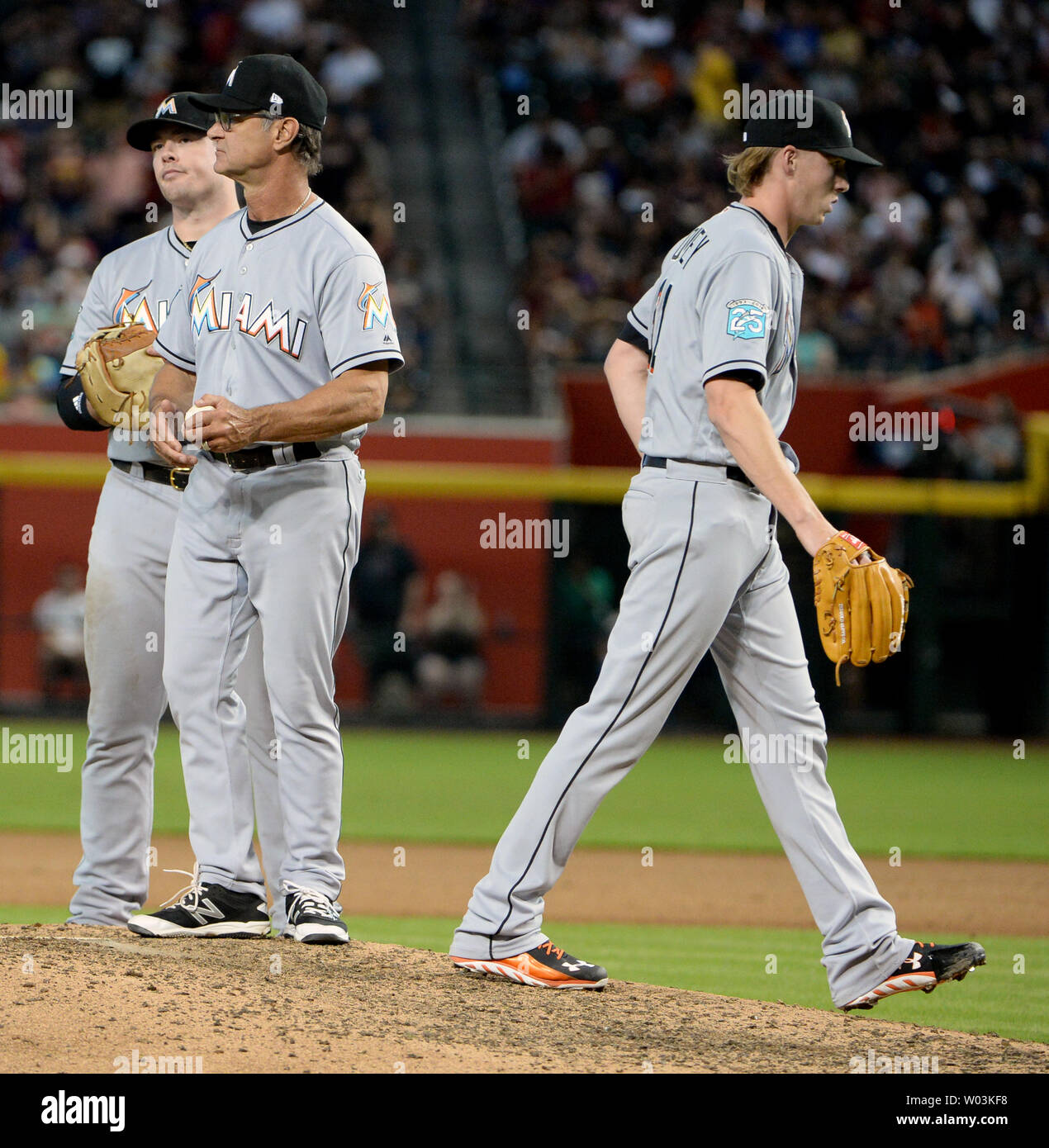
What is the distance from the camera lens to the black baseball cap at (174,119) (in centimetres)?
439

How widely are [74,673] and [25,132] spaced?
6182mm

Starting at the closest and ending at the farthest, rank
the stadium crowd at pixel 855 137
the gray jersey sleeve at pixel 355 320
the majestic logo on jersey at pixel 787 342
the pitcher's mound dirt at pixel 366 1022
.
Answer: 1. the pitcher's mound dirt at pixel 366 1022
2. the majestic logo on jersey at pixel 787 342
3. the gray jersey sleeve at pixel 355 320
4. the stadium crowd at pixel 855 137

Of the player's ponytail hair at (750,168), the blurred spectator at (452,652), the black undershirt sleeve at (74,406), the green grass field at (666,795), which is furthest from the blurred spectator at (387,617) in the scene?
the player's ponytail hair at (750,168)

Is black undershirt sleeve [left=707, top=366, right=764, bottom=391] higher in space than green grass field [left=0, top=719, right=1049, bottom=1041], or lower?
higher

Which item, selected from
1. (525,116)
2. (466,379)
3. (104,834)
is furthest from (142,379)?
(525,116)

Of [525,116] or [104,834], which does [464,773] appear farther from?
[525,116]

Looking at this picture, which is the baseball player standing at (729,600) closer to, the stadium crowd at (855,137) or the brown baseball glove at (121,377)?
the brown baseball glove at (121,377)

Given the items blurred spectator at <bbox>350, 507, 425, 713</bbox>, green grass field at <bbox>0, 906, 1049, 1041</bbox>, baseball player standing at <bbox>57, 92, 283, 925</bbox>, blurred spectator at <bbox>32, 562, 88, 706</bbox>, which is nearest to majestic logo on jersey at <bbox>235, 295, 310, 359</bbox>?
baseball player standing at <bbox>57, 92, 283, 925</bbox>

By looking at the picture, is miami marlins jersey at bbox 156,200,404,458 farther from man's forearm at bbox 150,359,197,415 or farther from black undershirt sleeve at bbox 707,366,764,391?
black undershirt sleeve at bbox 707,366,764,391

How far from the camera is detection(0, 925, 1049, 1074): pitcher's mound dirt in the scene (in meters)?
3.11

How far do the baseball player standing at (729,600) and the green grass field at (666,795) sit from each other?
170 inches

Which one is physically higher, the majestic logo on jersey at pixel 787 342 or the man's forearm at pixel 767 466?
the majestic logo on jersey at pixel 787 342

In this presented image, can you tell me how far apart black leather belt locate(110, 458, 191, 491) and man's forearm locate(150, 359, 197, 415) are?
0.22m

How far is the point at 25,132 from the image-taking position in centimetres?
1634
